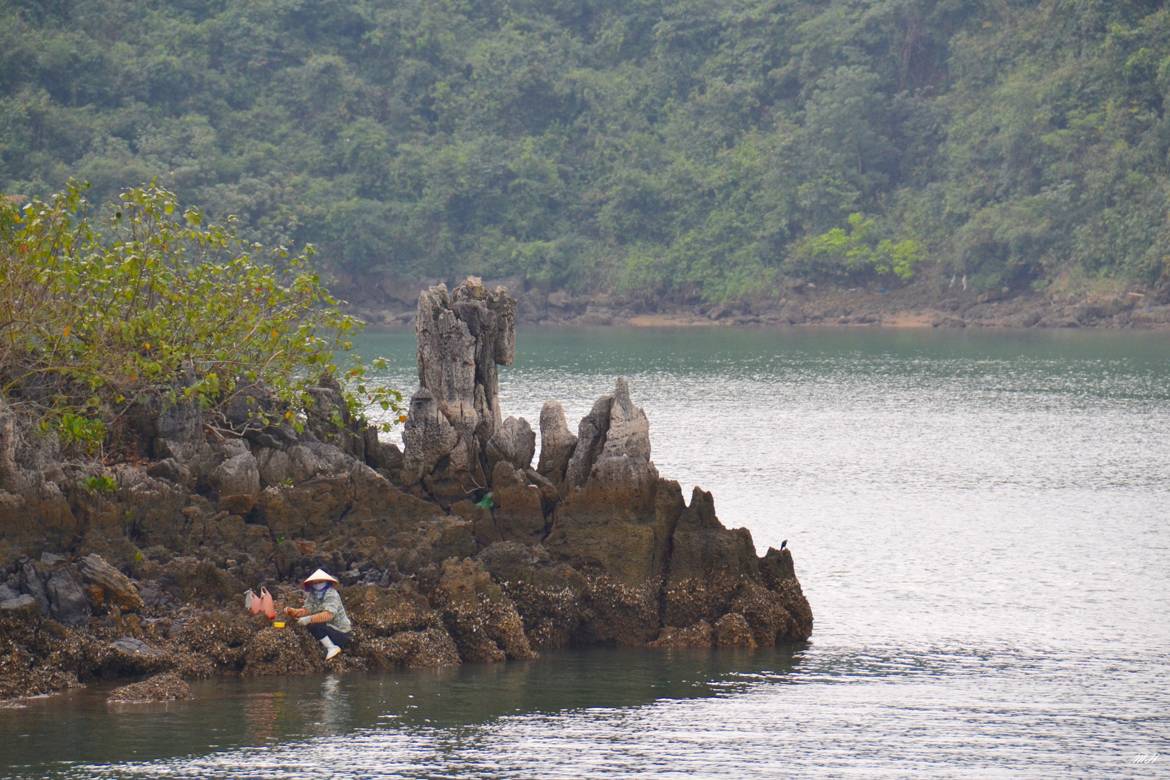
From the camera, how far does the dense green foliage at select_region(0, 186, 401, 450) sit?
90.4 feet

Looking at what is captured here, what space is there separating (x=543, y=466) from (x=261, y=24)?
334 feet

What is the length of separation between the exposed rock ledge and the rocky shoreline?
78.2 m

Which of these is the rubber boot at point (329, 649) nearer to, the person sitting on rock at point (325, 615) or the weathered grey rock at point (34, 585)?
the person sitting on rock at point (325, 615)

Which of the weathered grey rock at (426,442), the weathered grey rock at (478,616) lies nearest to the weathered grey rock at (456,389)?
the weathered grey rock at (426,442)

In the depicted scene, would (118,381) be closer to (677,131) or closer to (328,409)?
(328,409)

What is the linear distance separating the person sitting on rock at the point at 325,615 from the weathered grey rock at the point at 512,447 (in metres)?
4.52

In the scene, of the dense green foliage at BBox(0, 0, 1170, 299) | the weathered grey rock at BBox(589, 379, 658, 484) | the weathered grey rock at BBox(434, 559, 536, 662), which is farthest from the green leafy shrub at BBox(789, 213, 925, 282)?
the weathered grey rock at BBox(434, 559, 536, 662)

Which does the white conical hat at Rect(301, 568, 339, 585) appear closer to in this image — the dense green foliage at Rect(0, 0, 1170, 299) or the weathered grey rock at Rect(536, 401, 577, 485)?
the weathered grey rock at Rect(536, 401, 577, 485)

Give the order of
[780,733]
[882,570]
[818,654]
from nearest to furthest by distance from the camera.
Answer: [780,733] < [818,654] < [882,570]

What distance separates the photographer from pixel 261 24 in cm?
12531

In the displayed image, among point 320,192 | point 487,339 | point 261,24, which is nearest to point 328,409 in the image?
point 487,339

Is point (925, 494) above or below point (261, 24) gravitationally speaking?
below

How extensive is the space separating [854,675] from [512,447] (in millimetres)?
6412

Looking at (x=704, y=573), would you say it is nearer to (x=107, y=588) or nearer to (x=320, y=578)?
(x=320, y=578)
